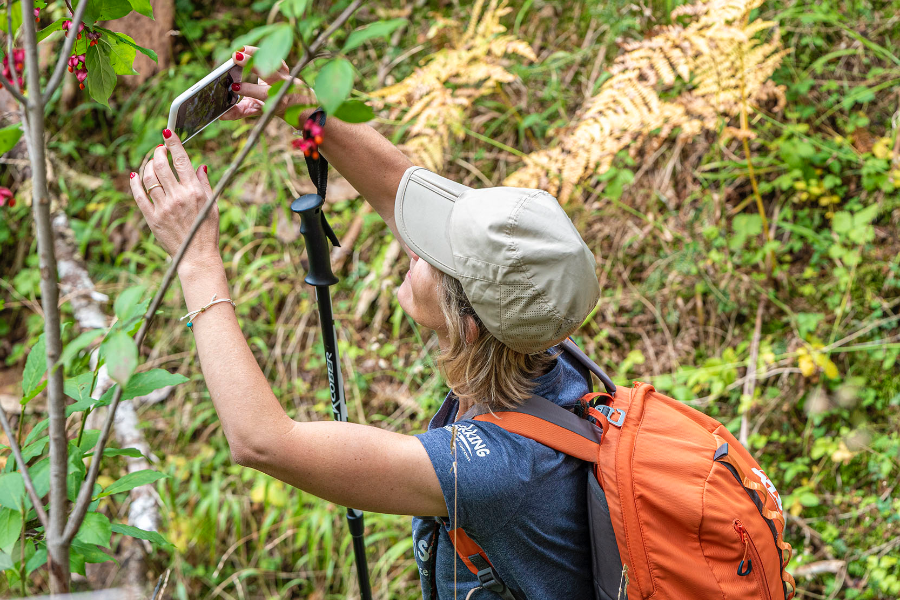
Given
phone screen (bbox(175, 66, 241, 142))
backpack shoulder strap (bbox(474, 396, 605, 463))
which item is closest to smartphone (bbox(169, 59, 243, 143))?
phone screen (bbox(175, 66, 241, 142))

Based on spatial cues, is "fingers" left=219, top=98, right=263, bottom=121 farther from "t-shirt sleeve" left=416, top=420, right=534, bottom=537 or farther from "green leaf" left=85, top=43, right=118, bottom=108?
"t-shirt sleeve" left=416, top=420, right=534, bottom=537

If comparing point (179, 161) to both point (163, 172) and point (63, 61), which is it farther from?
point (63, 61)

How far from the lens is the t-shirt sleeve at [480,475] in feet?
4.05

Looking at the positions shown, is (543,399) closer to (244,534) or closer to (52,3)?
(244,534)

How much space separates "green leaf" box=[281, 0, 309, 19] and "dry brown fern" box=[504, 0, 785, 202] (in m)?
2.29

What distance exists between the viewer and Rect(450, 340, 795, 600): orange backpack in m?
1.27

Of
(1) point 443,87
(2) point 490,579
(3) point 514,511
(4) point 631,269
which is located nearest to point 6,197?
(3) point 514,511

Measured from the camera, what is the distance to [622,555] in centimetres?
130

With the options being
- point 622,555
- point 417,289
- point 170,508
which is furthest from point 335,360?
point 170,508

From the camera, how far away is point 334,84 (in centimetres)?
72

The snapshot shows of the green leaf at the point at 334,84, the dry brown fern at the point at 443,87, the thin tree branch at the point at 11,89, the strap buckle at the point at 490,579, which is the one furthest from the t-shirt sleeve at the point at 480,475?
the dry brown fern at the point at 443,87

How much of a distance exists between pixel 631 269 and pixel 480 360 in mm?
2121

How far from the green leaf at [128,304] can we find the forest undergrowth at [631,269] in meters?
2.37

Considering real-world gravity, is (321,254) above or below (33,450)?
above
